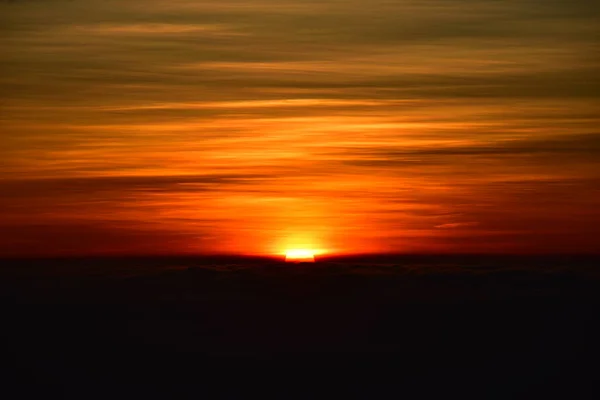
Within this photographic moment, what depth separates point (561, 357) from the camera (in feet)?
115

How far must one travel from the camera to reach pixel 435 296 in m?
39.5

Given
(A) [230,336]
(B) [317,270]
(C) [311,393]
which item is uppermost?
(B) [317,270]

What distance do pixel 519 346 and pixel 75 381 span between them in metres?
9.73

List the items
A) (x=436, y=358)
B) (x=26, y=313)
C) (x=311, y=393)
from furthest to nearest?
(x=26, y=313) → (x=436, y=358) → (x=311, y=393)

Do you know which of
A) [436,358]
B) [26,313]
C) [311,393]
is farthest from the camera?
[26,313]

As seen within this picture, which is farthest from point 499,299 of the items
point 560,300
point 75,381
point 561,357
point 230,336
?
point 75,381

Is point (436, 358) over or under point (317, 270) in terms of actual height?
under

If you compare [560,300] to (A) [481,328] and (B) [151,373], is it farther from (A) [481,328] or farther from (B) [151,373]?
(B) [151,373]

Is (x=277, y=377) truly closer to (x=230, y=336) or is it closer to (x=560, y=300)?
(x=230, y=336)

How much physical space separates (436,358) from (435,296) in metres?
3.81

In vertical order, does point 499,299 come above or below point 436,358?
above

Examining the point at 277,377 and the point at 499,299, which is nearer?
the point at 277,377

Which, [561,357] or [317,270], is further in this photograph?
[317,270]

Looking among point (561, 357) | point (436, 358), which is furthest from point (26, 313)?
point (561, 357)
